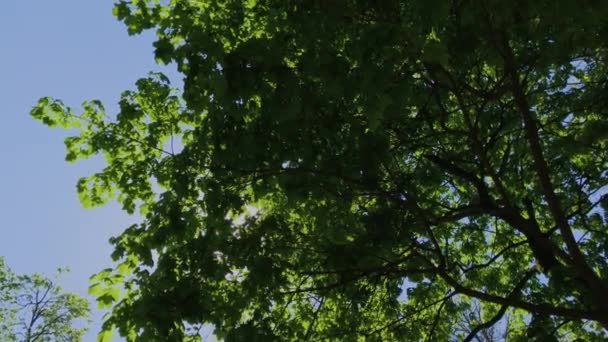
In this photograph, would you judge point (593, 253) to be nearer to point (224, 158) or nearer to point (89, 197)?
point (224, 158)

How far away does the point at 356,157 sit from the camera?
7.41 m

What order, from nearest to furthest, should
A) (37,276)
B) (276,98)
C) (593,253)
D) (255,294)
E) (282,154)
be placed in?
(276,98) → (282,154) → (255,294) → (593,253) → (37,276)

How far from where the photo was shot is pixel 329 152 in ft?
24.7

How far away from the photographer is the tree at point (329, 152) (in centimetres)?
566

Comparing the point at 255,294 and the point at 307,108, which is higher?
the point at 307,108

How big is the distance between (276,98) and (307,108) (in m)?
0.53

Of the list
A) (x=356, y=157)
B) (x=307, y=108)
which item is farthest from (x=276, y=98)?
(x=356, y=157)

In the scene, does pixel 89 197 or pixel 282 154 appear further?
pixel 89 197

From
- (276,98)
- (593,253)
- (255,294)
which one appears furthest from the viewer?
(593,253)

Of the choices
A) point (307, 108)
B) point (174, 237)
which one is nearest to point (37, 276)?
point (174, 237)

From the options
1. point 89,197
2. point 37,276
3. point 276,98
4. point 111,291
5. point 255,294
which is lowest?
point 111,291

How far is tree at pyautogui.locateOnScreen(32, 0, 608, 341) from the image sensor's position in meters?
5.66

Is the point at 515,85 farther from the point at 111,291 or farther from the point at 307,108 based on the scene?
the point at 111,291

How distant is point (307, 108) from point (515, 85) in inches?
115
